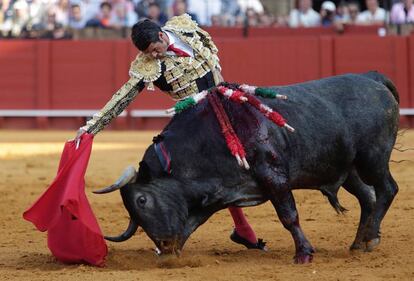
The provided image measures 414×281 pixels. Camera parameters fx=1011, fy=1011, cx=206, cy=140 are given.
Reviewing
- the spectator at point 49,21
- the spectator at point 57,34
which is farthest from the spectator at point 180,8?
the spectator at point 49,21

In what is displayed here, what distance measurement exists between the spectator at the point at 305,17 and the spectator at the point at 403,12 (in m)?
1.04

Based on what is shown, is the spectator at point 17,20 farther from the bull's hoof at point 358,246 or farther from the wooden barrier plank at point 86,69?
the bull's hoof at point 358,246

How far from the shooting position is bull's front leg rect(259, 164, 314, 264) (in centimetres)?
523

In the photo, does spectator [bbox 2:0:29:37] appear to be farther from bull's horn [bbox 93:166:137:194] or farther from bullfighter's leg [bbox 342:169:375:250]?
bull's horn [bbox 93:166:137:194]

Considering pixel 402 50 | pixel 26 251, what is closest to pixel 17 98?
pixel 402 50

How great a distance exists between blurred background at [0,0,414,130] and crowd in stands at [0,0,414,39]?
1 centimetres

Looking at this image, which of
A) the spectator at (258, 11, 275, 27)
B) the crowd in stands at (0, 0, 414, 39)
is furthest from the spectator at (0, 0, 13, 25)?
the spectator at (258, 11, 275, 27)

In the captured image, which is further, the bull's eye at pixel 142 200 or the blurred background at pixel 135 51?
the blurred background at pixel 135 51

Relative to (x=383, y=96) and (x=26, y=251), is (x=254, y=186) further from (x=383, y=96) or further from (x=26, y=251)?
(x=26, y=251)

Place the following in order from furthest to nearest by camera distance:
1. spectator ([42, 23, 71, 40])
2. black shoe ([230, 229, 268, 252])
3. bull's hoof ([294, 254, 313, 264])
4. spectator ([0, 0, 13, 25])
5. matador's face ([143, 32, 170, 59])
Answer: spectator ([0, 0, 13, 25]) < spectator ([42, 23, 71, 40]) < black shoe ([230, 229, 268, 252]) < matador's face ([143, 32, 170, 59]) < bull's hoof ([294, 254, 313, 264])

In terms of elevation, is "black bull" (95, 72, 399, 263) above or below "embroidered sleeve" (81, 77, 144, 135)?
below

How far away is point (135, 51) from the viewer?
1357 cm

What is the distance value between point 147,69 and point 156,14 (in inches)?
323

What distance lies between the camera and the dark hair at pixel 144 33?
5.30 metres
